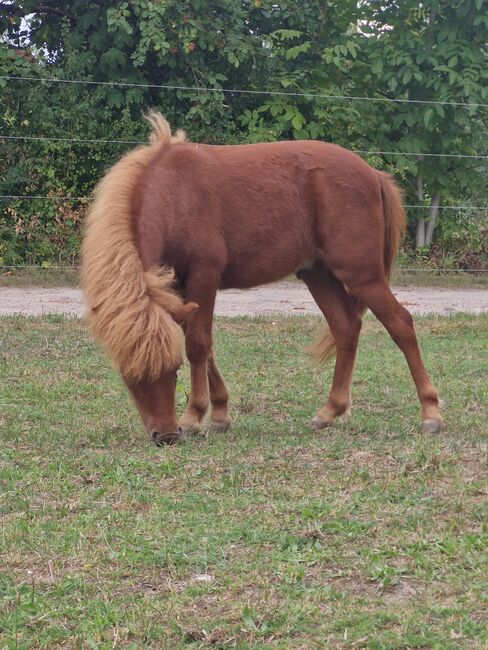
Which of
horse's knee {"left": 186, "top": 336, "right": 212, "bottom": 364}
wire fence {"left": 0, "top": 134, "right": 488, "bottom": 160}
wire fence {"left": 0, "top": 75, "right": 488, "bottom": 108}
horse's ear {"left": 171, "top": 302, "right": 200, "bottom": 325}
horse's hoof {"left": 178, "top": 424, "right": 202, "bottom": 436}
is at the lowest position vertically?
horse's hoof {"left": 178, "top": 424, "right": 202, "bottom": 436}

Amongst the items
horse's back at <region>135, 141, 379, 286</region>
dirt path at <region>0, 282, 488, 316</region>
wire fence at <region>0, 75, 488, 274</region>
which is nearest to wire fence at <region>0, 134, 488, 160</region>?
wire fence at <region>0, 75, 488, 274</region>

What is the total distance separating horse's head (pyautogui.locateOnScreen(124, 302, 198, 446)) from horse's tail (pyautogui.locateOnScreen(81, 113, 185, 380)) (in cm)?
12

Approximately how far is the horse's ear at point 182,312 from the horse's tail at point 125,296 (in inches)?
0.5

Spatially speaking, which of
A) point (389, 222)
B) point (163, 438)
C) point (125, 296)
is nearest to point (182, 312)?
point (125, 296)

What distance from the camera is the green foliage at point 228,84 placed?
13133 mm

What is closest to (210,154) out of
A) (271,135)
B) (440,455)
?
(440,455)

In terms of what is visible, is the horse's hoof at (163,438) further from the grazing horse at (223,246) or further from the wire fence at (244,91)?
the wire fence at (244,91)

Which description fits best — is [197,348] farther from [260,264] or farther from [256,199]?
[256,199]

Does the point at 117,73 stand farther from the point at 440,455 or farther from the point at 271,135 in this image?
the point at 440,455

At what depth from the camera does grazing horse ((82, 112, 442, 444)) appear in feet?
17.9

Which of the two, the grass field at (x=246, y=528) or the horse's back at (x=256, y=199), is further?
the horse's back at (x=256, y=199)

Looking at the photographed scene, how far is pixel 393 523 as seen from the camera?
4.13 metres

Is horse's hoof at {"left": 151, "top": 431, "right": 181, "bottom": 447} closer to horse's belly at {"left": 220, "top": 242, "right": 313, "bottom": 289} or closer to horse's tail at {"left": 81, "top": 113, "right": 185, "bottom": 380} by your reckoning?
horse's tail at {"left": 81, "top": 113, "right": 185, "bottom": 380}

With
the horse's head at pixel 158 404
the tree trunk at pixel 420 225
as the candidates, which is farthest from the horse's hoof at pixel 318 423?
the tree trunk at pixel 420 225
